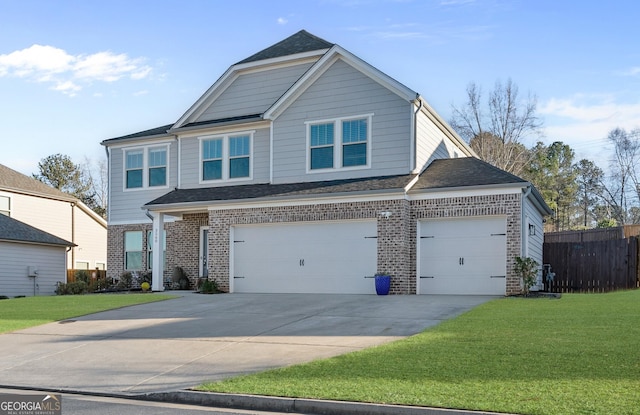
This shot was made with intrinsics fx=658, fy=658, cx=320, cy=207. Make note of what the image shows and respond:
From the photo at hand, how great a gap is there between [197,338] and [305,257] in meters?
8.58

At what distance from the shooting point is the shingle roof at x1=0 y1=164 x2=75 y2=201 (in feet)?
106

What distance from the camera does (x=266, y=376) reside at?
884 centimetres

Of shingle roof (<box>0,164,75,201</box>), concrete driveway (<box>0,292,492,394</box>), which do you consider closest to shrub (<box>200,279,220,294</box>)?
concrete driveway (<box>0,292,492,394</box>)

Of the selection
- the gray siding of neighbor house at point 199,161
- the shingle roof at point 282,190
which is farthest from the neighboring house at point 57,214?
the shingle roof at point 282,190

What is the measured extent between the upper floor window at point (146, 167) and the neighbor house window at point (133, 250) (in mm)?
1928

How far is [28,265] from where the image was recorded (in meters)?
30.5

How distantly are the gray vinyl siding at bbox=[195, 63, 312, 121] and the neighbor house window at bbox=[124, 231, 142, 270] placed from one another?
5460mm

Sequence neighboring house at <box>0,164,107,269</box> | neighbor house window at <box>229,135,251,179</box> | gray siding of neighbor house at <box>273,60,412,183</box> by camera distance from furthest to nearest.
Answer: neighboring house at <box>0,164,107,269</box>
neighbor house window at <box>229,135,251,179</box>
gray siding of neighbor house at <box>273,60,412,183</box>

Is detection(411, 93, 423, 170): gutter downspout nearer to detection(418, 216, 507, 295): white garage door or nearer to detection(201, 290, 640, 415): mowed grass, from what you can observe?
detection(418, 216, 507, 295): white garage door

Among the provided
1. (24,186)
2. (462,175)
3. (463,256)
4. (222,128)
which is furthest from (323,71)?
(24,186)

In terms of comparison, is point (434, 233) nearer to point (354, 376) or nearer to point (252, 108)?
point (252, 108)

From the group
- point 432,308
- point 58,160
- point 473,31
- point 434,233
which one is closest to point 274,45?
point 473,31

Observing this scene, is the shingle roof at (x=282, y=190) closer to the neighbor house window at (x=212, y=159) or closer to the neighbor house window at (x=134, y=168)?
the neighbor house window at (x=212, y=159)

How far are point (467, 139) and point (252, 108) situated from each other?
2477cm
